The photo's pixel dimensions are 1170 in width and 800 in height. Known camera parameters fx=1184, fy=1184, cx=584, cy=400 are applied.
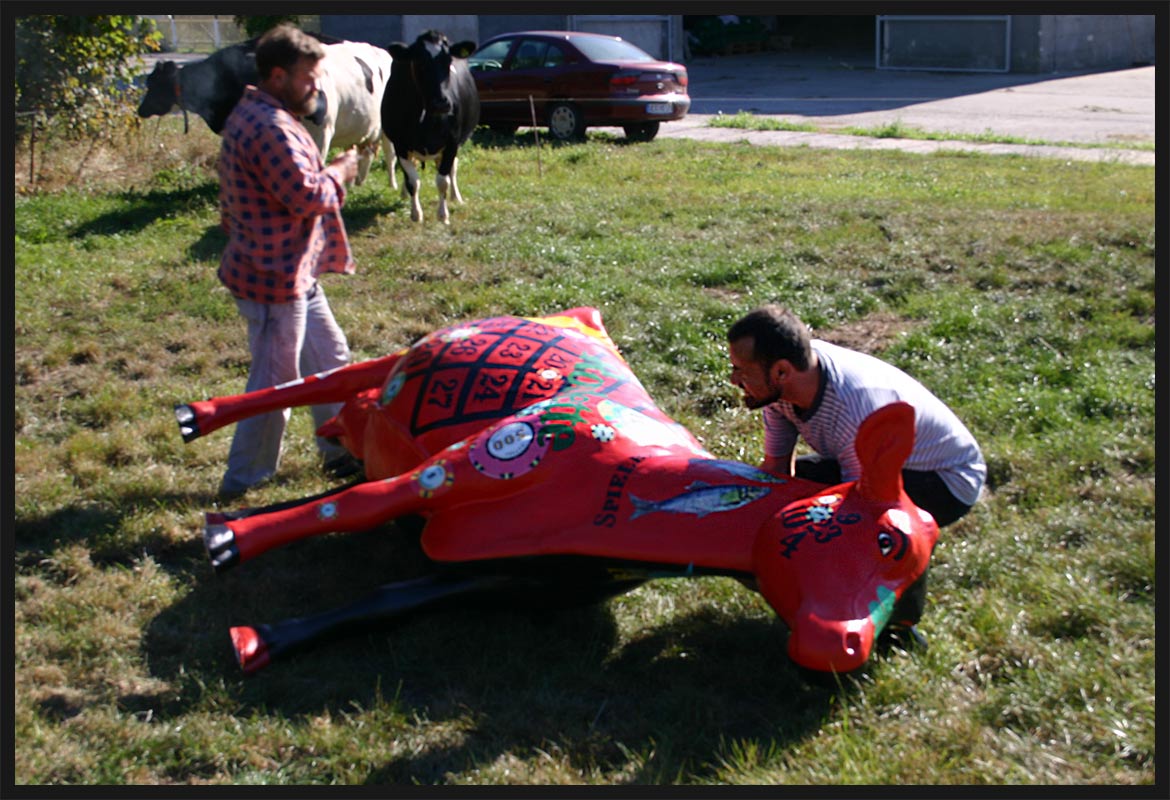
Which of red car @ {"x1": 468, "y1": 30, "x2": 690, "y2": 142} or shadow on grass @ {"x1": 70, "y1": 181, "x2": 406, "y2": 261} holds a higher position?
red car @ {"x1": 468, "y1": 30, "x2": 690, "y2": 142}

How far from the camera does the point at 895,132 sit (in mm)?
16547

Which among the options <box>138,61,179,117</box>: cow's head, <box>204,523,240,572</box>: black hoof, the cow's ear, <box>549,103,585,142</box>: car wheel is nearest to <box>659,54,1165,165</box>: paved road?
<box>549,103,585,142</box>: car wheel

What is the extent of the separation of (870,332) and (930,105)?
1522 cm

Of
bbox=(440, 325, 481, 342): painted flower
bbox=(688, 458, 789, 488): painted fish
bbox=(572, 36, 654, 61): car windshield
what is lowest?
bbox=(688, 458, 789, 488): painted fish

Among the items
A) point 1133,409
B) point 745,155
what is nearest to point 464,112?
point 745,155

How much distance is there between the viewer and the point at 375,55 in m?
12.8

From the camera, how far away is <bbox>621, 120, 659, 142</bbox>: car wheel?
1627 cm

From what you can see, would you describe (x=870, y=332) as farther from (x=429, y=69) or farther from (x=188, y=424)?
(x=429, y=69)

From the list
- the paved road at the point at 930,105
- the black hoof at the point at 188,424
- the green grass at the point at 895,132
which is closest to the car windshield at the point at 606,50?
the paved road at the point at 930,105

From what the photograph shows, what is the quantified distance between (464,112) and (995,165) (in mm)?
5739

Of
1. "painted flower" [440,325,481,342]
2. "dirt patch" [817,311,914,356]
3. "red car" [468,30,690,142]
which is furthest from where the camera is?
"red car" [468,30,690,142]

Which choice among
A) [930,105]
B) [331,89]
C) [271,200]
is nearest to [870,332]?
[271,200]

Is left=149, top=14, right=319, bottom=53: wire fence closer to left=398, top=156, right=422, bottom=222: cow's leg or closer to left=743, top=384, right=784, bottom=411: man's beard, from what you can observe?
left=398, top=156, right=422, bottom=222: cow's leg

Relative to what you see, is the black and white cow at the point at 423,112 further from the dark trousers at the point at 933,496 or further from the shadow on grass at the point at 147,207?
the dark trousers at the point at 933,496
